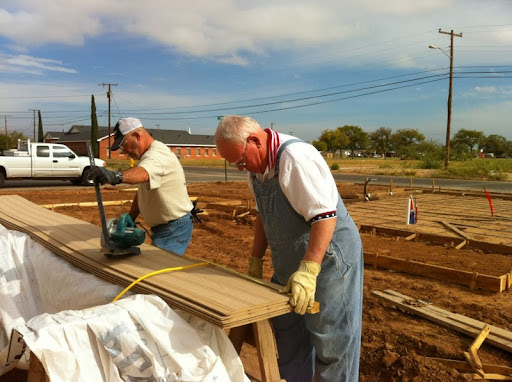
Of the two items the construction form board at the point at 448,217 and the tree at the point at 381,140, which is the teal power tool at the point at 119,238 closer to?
the construction form board at the point at 448,217

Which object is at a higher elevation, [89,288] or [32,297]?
[89,288]

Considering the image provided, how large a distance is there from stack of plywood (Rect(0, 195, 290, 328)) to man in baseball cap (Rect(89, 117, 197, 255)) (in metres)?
0.47

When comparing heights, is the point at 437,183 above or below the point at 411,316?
above

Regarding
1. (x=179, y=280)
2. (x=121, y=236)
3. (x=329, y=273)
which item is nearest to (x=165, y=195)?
(x=121, y=236)

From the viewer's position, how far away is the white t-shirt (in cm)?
219

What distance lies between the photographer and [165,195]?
11.9 ft

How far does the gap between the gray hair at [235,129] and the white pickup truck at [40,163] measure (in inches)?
642

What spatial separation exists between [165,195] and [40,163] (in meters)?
16.4

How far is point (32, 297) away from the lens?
2965 mm

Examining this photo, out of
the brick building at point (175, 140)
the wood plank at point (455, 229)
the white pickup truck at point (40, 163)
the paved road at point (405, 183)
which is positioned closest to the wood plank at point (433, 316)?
the wood plank at point (455, 229)

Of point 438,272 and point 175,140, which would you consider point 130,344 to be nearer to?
point 438,272

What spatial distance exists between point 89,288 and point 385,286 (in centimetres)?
415

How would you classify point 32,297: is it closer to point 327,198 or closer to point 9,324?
point 9,324

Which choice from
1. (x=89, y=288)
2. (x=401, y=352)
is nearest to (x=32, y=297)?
(x=89, y=288)
